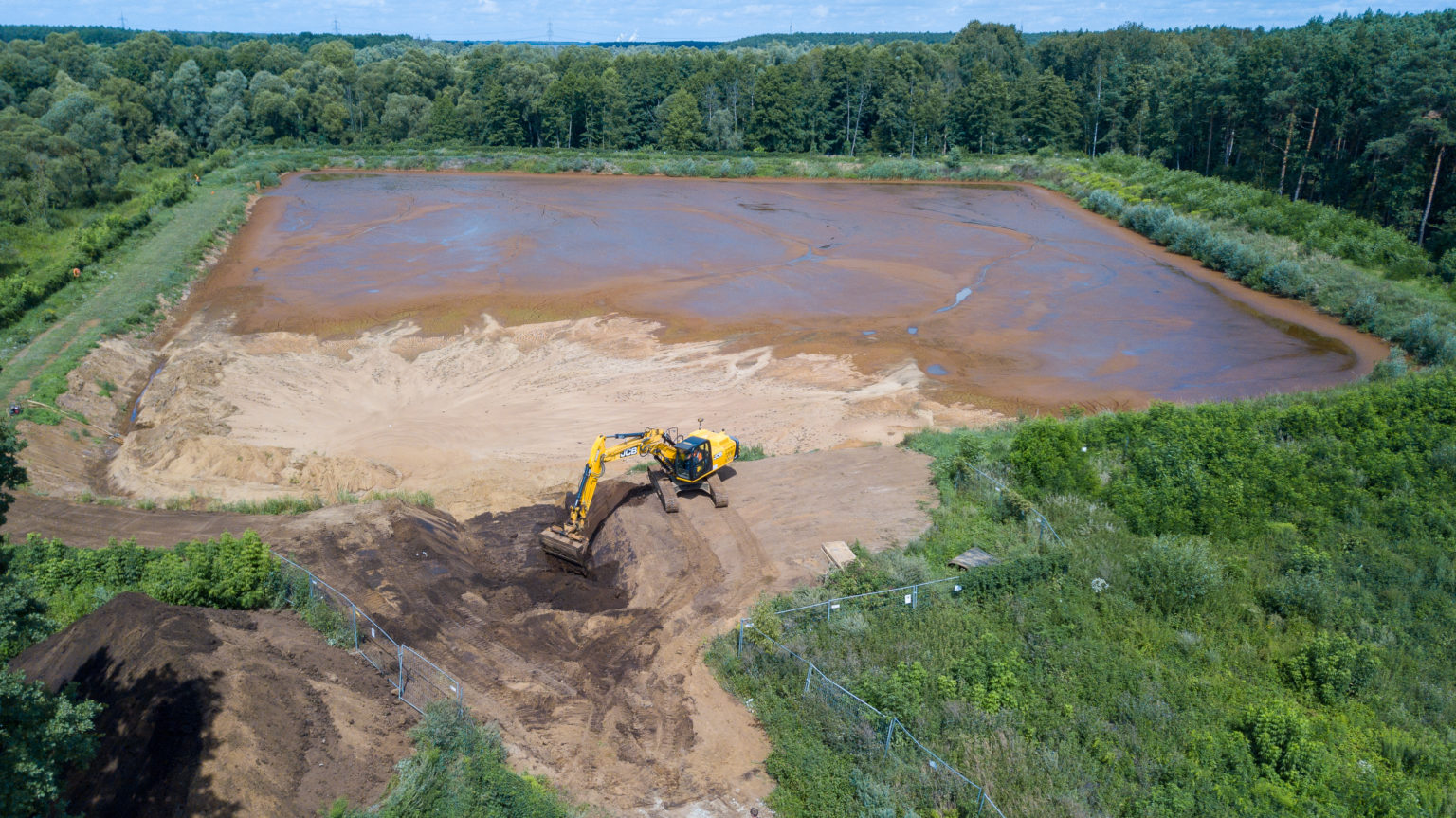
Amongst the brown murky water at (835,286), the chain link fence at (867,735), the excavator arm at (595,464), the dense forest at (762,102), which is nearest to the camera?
the chain link fence at (867,735)

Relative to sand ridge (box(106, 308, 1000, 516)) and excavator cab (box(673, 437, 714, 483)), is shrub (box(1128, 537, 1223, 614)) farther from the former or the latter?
sand ridge (box(106, 308, 1000, 516))

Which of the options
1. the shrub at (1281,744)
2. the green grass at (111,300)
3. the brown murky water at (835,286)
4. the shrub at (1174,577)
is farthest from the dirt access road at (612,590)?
the brown murky water at (835,286)

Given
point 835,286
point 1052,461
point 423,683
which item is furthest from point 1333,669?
point 835,286

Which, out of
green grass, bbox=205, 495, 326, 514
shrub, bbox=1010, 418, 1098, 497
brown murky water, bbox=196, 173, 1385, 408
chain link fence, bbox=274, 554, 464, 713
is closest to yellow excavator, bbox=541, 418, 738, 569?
chain link fence, bbox=274, 554, 464, 713

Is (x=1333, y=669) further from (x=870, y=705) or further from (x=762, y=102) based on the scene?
(x=762, y=102)

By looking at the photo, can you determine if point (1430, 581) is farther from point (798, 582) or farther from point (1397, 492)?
point (798, 582)

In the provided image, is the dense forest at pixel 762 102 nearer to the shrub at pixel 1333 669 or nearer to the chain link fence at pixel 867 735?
the shrub at pixel 1333 669
